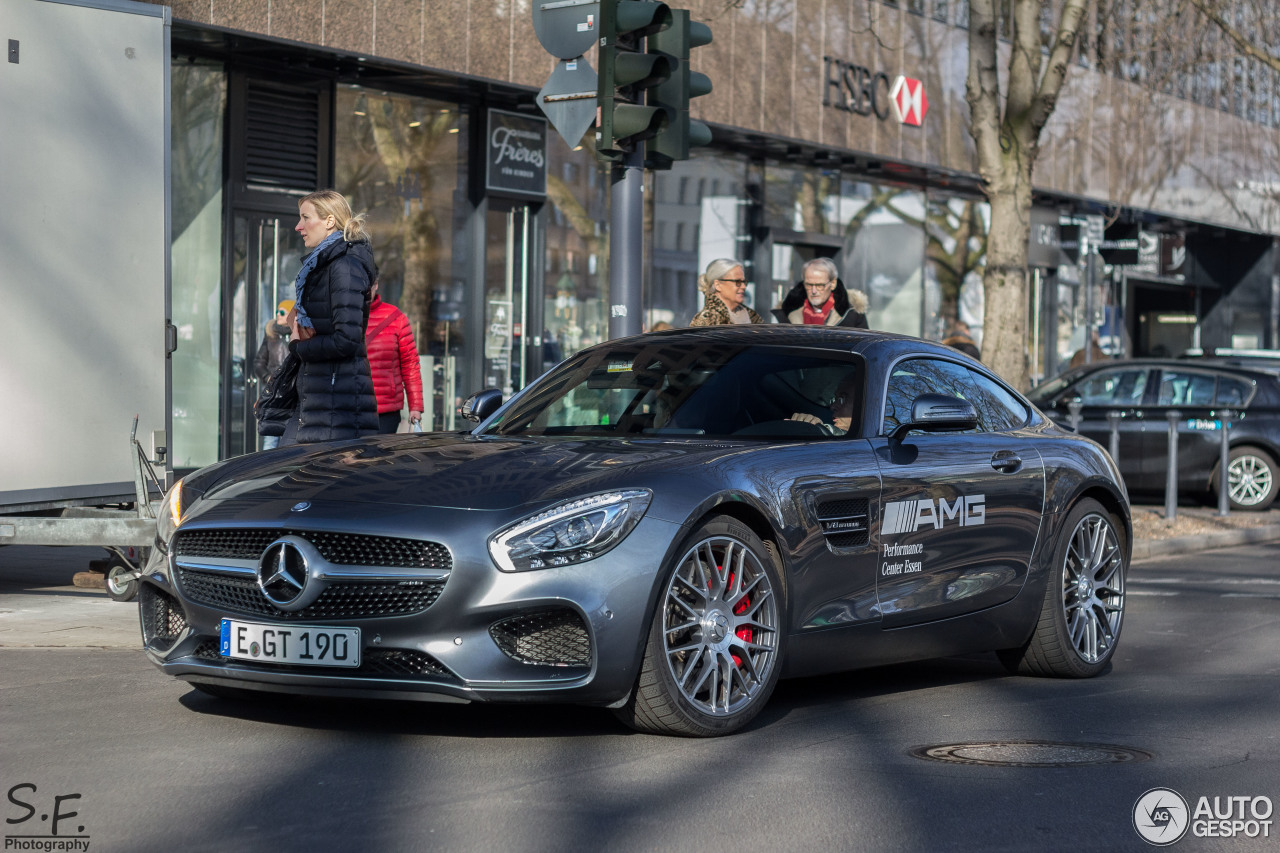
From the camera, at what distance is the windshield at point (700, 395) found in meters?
6.60

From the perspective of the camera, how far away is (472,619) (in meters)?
5.34

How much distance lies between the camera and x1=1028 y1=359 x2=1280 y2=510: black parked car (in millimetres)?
18188

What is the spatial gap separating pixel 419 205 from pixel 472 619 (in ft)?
40.5

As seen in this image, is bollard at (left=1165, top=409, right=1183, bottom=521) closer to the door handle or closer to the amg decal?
the door handle

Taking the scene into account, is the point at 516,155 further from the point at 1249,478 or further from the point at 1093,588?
the point at 1093,588

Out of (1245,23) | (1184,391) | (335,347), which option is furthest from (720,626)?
(1245,23)

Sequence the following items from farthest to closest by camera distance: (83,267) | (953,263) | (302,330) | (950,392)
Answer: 1. (953,263)
2. (83,267)
3. (302,330)
4. (950,392)

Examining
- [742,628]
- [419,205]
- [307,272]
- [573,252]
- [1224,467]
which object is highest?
[419,205]

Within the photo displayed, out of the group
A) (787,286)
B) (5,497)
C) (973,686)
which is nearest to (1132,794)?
(973,686)

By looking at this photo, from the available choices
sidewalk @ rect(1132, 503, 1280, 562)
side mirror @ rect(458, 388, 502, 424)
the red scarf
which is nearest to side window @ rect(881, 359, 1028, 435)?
side mirror @ rect(458, 388, 502, 424)

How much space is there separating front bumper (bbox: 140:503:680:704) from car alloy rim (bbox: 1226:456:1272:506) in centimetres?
1424

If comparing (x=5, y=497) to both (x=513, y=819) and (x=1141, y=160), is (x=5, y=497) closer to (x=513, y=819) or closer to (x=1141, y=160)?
(x=513, y=819)

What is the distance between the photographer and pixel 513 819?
15.2 ft

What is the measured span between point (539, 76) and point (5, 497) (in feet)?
32.4
